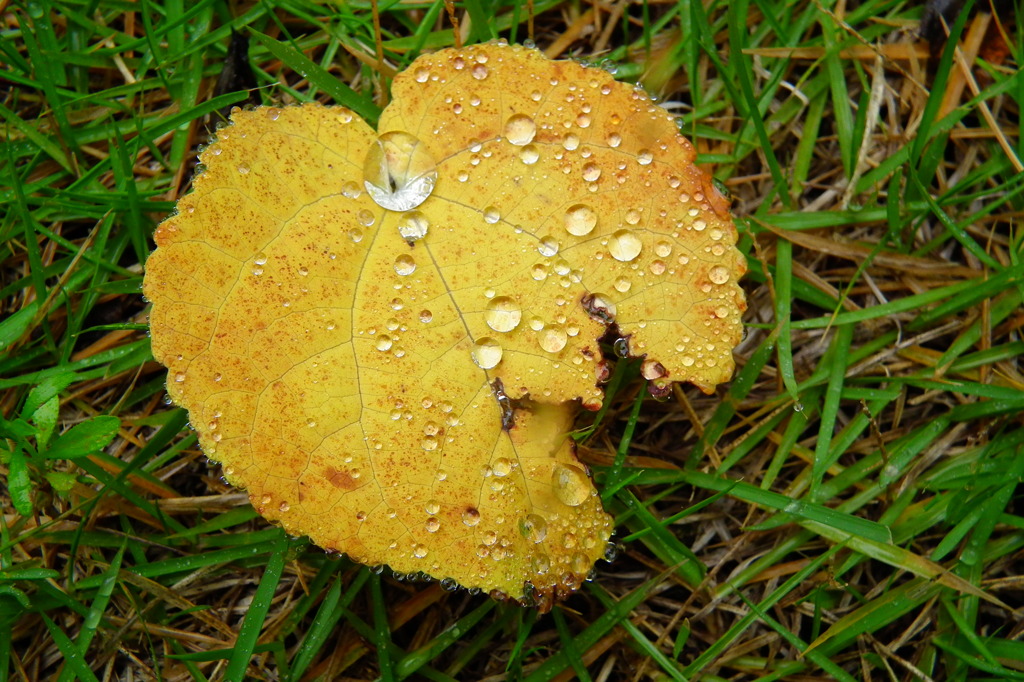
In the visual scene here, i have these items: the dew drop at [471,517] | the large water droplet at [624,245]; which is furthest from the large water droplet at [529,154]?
the dew drop at [471,517]

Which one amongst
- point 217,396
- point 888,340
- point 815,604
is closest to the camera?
point 217,396

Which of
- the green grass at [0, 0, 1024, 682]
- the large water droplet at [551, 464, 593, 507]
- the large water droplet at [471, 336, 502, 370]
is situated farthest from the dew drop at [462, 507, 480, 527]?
the green grass at [0, 0, 1024, 682]

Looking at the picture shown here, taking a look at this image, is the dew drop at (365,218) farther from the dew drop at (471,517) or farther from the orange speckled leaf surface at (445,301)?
the dew drop at (471,517)

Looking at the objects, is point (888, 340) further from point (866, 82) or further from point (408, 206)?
point (408, 206)

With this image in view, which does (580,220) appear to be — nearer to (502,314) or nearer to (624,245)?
(624,245)

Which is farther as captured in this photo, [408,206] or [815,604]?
[815,604]

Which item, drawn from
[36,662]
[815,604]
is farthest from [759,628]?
[36,662]

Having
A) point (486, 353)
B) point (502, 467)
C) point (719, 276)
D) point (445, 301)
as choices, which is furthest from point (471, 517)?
point (719, 276)

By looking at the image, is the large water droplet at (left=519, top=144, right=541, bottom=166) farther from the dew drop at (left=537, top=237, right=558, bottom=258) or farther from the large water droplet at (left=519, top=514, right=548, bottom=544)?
the large water droplet at (left=519, top=514, right=548, bottom=544)
